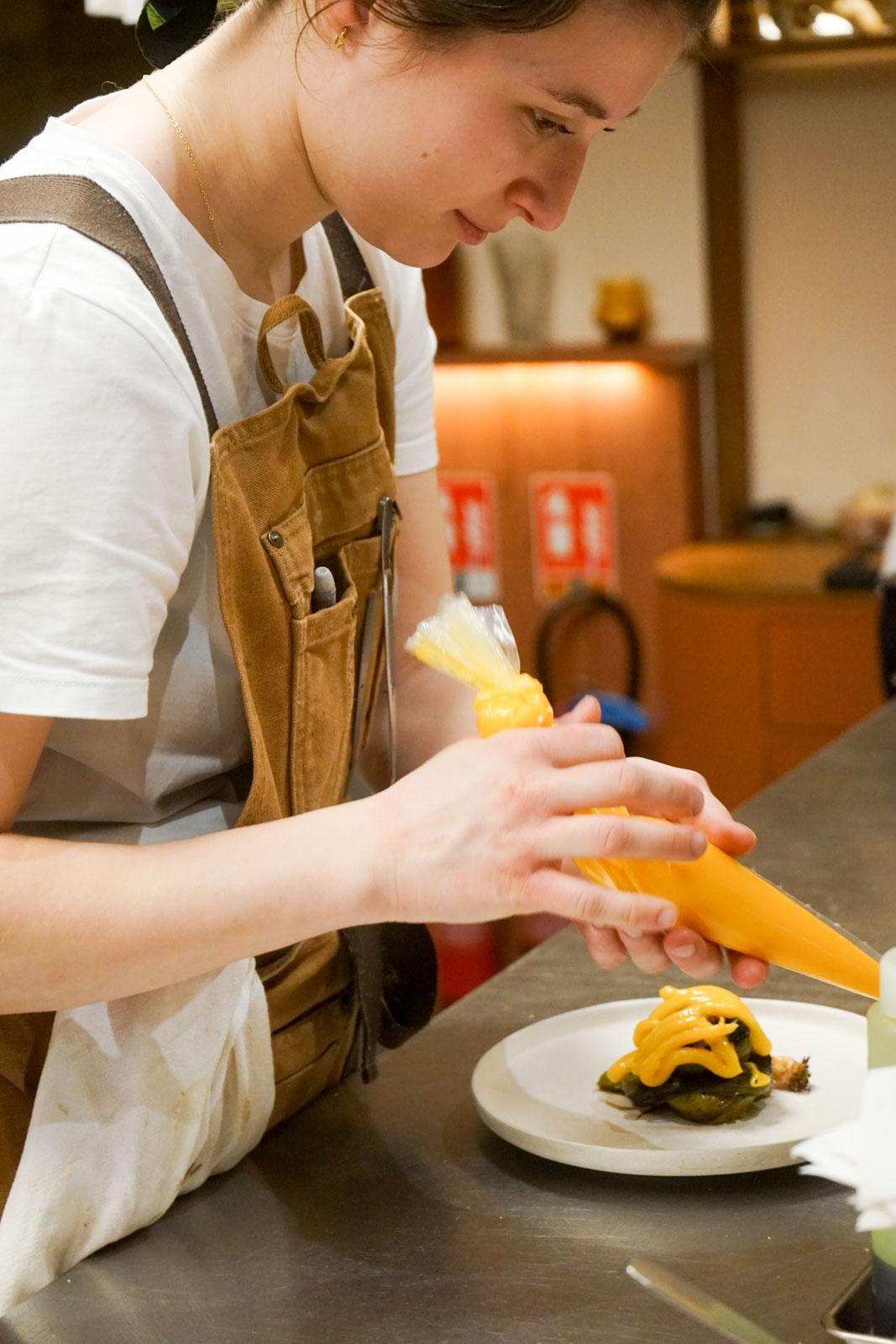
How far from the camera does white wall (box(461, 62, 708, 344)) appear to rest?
4.34m

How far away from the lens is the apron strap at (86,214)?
0.92m

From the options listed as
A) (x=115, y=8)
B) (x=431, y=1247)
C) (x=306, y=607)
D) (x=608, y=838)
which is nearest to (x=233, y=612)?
(x=306, y=607)

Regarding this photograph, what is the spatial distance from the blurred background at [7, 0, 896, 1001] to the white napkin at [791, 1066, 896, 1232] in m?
3.25

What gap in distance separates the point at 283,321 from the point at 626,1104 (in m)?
0.60

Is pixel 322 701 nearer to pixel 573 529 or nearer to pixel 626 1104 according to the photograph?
pixel 626 1104

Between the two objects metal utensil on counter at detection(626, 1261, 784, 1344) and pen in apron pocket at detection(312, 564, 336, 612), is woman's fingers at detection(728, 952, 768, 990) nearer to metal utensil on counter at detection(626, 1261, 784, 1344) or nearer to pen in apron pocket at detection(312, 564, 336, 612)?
metal utensil on counter at detection(626, 1261, 784, 1344)

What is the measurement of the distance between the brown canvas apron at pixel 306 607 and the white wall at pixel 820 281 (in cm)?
342

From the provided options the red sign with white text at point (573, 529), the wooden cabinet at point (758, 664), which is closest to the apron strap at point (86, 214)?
the wooden cabinet at point (758, 664)

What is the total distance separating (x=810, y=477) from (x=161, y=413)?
3.88 meters

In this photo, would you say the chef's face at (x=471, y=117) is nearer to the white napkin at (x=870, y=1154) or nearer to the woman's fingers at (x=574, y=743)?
the woman's fingers at (x=574, y=743)

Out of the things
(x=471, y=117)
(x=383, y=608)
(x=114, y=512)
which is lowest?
(x=383, y=608)

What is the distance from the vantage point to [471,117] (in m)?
0.95

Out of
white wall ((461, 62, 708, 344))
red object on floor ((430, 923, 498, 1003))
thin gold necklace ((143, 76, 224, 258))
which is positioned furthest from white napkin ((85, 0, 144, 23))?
white wall ((461, 62, 708, 344))

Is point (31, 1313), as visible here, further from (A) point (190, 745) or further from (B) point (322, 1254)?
(A) point (190, 745)
